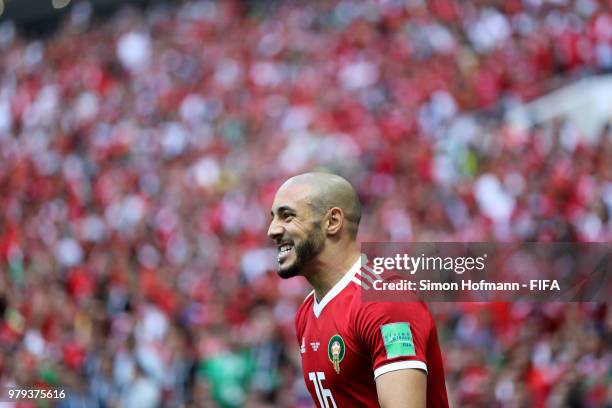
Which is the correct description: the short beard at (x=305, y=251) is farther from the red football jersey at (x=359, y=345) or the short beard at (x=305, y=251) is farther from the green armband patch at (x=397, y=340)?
the green armband patch at (x=397, y=340)

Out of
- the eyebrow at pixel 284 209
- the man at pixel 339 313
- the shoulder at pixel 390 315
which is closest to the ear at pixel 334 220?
the man at pixel 339 313

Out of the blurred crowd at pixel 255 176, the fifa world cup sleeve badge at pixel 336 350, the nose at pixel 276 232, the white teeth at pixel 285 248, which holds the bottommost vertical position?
the fifa world cup sleeve badge at pixel 336 350

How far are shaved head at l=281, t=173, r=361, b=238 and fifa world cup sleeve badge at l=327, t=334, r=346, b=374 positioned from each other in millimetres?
385

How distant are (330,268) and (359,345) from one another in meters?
0.35

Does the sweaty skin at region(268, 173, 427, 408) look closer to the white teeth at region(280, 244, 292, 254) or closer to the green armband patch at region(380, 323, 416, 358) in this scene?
the white teeth at region(280, 244, 292, 254)

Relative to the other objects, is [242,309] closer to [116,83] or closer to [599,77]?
[599,77]

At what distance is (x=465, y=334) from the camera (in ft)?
25.1

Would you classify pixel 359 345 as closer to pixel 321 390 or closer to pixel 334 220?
pixel 321 390

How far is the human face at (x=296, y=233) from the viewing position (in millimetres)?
3861

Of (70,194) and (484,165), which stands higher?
(70,194)

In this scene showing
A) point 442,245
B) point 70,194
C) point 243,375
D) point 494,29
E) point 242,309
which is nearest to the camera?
point 442,245

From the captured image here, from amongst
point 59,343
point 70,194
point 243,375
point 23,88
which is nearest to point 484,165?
point 243,375

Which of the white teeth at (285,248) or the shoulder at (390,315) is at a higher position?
the white teeth at (285,248)

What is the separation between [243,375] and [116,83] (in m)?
9.51
